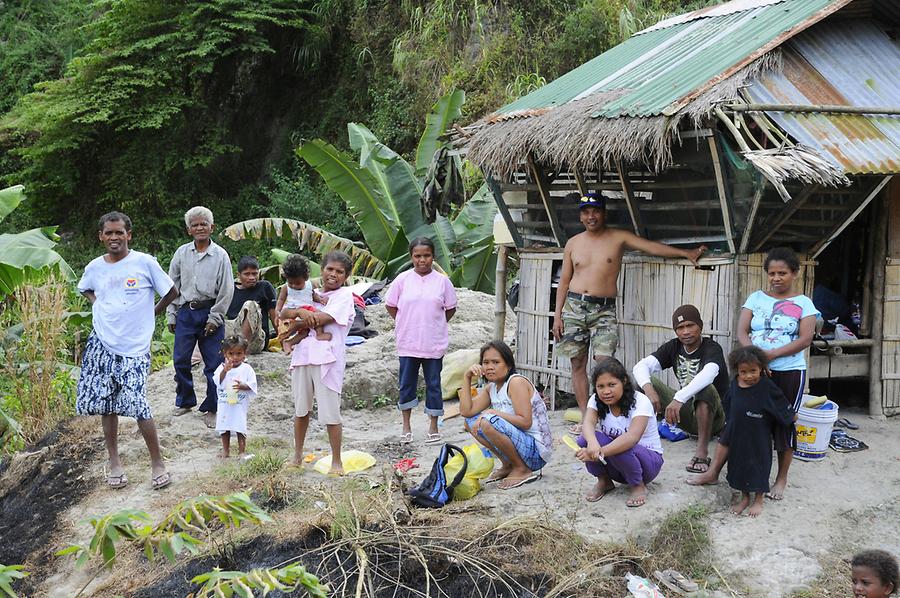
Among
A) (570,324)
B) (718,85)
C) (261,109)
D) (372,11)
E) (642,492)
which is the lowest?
(642,492)

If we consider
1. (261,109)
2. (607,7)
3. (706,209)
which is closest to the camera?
(706,209)

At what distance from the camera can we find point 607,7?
16125mm

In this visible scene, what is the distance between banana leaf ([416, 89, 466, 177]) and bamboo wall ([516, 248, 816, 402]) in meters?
4.33

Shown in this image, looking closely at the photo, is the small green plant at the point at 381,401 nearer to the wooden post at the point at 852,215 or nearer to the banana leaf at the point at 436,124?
the wooden post at the point at 852,215

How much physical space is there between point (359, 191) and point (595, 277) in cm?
600

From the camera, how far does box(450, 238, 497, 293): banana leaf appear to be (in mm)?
12039

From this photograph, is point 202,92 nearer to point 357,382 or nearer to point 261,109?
point 261,109

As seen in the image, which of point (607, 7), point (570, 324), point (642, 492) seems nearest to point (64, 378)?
point (570, 324)

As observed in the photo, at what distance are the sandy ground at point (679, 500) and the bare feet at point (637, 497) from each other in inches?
1.5

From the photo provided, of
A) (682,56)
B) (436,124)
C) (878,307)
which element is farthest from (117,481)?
(436,124)

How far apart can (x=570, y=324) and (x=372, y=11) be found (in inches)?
549

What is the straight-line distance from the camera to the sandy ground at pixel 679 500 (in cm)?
493

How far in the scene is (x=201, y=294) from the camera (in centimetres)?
→ 727

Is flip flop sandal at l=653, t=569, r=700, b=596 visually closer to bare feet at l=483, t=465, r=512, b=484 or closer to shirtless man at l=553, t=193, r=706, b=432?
bare feet at l=483, t=465, r=512, b=484
